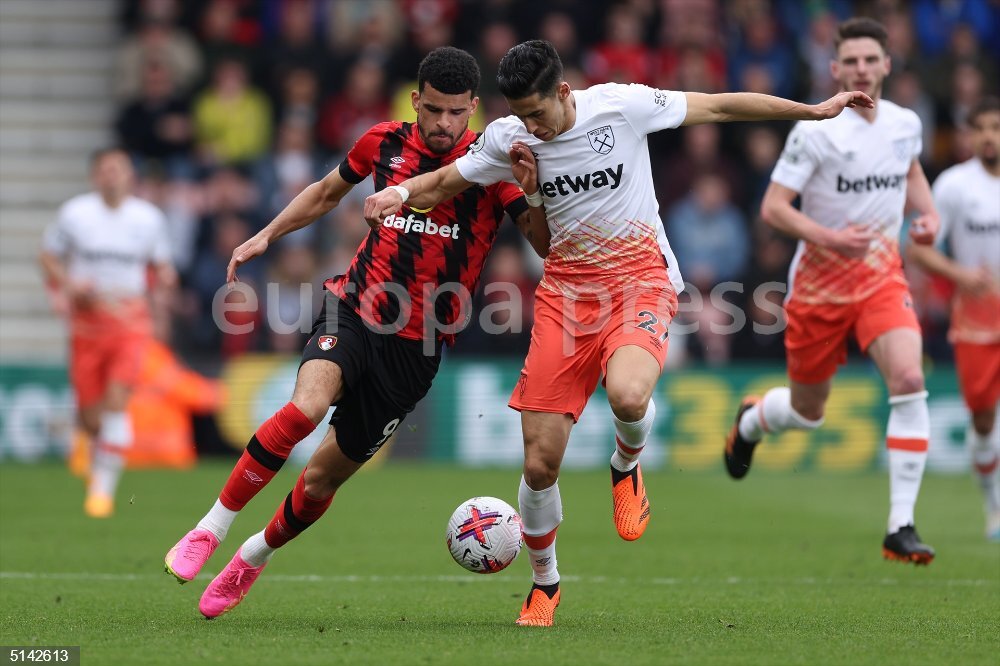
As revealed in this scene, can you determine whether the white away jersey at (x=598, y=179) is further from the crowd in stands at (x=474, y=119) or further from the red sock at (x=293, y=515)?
the crowd in stands at (x=474, y=119)

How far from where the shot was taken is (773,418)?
10336 millimetres

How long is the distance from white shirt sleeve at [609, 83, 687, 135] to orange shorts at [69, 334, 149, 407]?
22.7 ft

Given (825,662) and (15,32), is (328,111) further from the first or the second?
(825,662)

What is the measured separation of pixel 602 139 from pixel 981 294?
455 cm

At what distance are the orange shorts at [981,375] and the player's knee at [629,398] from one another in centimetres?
456

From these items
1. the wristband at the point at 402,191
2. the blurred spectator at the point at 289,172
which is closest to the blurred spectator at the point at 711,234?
the blurred spectator at the point at 289,172

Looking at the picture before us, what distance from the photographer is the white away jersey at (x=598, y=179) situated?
7.28m

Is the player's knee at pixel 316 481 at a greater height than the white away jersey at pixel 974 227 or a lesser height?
lesser

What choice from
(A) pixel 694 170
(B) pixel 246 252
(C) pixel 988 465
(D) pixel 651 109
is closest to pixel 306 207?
(B) pixel 246 252

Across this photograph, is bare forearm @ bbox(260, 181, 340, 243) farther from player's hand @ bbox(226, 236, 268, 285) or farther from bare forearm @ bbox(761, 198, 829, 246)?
bare forearm @ bbox(761, 198, 829, 246)

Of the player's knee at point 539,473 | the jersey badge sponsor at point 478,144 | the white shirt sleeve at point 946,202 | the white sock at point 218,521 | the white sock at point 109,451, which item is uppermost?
the jersey badge sponsor at point 478,144

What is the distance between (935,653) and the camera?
623cm

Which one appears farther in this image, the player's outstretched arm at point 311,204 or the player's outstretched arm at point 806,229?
the player's outstretched arm at point 806,229

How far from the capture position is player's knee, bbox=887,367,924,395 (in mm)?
8992
